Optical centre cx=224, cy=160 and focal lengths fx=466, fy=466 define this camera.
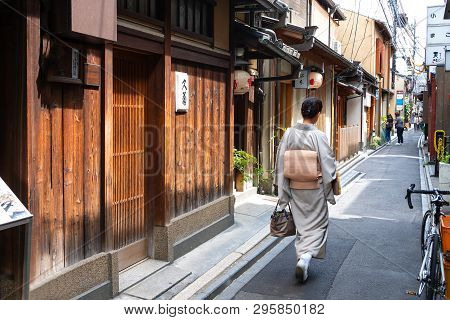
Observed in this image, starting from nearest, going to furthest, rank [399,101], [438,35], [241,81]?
[241,81], [438,35], [399,101]

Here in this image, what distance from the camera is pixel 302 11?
18391 mm

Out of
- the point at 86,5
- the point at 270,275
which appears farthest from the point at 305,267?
the point at 86,5

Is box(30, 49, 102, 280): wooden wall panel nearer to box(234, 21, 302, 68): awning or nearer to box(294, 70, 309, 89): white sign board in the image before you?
box(234, 21, 302, 68): awning

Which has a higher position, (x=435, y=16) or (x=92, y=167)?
(x=435, y=16)

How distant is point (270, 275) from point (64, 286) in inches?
122

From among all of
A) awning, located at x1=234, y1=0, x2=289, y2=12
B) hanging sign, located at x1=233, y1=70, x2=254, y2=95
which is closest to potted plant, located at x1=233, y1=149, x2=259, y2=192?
hanging sign, located at x1=233, y1=70, x2=254, y2=95

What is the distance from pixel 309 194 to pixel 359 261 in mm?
1786

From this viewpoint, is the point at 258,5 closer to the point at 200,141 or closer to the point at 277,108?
the point at 200,141

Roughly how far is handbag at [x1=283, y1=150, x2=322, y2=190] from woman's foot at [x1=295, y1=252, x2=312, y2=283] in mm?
928

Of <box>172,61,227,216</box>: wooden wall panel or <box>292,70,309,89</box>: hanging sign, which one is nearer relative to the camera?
<box>172,61,227,216</box>: wooden wall panel

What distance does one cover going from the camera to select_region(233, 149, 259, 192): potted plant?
10.8 metres

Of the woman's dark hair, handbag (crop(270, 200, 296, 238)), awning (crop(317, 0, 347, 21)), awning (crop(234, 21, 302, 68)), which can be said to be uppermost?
awning (crop(317, 0, 347, 21))

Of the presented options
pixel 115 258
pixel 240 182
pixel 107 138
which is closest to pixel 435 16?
pixel 240 182

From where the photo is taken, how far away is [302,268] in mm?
6238
